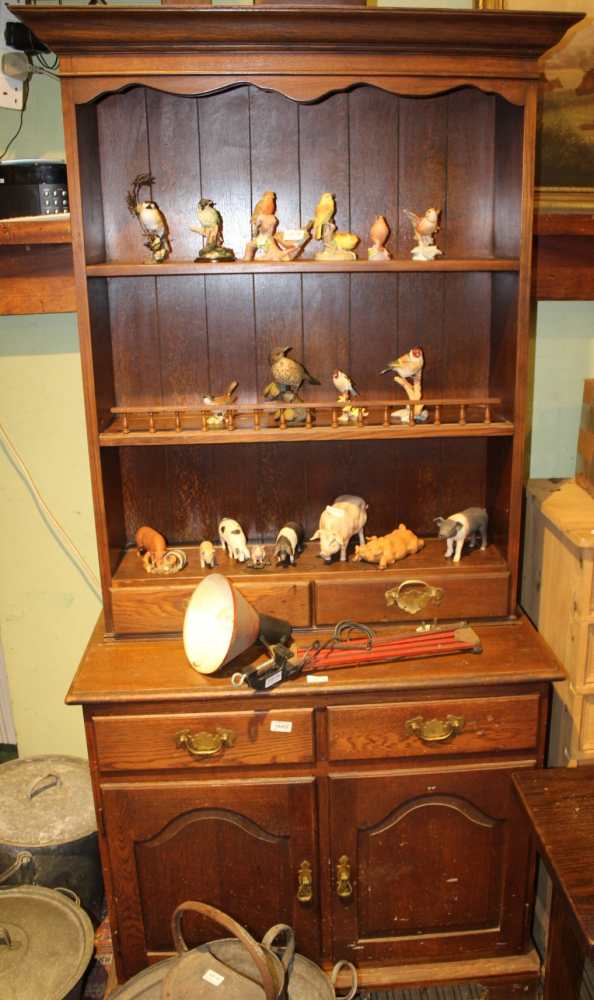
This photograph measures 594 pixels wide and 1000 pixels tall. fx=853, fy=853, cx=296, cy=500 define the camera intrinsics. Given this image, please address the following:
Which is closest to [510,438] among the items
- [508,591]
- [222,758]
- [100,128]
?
[508,591]

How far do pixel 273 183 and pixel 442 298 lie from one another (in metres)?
0.46

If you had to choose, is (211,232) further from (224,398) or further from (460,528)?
(460,528)

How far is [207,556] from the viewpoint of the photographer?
1911mm

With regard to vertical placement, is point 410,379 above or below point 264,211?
below

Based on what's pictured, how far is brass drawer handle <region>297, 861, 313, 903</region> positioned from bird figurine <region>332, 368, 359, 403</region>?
3.27 ft

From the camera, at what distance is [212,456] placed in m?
2.03

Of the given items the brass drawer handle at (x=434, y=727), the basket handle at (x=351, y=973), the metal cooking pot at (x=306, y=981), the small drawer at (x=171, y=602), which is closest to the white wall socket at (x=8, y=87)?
the small drawer at (x=171, y=602)

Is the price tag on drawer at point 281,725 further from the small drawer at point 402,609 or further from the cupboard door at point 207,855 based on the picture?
the small drawer at point 402,609

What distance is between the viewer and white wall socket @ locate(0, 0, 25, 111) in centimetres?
192

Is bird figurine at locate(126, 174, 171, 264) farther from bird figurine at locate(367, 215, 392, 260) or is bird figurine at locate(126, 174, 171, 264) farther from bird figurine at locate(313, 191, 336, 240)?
bird figurine at locate(367, 215, 392, 260)

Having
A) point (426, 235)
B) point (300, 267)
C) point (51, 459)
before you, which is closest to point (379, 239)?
point (426, 235)

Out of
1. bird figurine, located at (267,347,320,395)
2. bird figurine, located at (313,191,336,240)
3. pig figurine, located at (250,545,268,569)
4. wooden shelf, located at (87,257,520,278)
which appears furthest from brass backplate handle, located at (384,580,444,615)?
bird figurine, located at (313,191,336,240)

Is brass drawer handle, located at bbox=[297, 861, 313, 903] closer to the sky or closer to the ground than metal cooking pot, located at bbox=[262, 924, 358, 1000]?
closer to the sky

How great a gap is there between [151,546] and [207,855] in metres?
0.67
